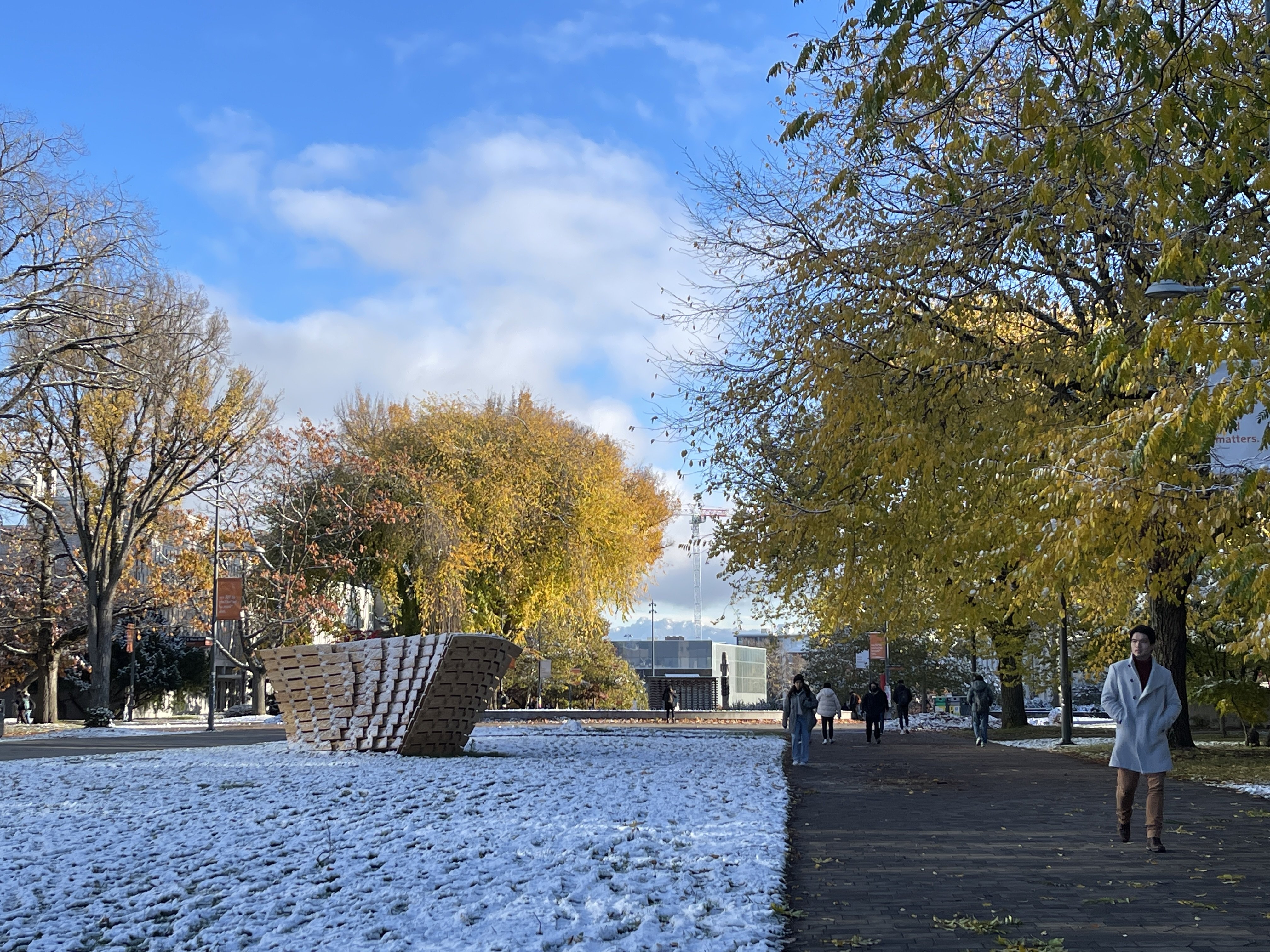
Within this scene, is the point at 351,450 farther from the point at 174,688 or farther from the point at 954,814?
the point at 954,814

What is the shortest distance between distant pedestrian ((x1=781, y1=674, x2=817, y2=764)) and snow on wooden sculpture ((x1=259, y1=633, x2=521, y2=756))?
4.84 metres

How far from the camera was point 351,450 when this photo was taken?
40500 mm

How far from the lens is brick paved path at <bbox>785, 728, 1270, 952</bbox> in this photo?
623 cm

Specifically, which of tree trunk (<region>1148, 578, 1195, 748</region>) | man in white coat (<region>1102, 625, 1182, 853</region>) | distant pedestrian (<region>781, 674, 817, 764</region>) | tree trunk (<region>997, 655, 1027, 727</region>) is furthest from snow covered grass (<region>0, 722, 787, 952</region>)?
tree trunk (<region>997, 655, 1027, 727</region>)

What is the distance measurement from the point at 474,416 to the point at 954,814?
32.1 m

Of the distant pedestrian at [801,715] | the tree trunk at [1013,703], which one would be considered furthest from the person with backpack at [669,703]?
the distant pedestrian at [801,715]

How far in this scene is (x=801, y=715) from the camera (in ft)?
65.3

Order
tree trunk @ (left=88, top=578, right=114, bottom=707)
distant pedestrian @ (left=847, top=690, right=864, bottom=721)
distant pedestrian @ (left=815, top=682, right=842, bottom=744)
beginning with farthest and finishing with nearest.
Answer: distant pedestrian @ (left=847, top=690, right=864, bottom=721) < tree trunk @ (left=88, top=578, right=114, bottom=707) < distant pedestrian @ (left=815, top=682, right=842, bottom=744)

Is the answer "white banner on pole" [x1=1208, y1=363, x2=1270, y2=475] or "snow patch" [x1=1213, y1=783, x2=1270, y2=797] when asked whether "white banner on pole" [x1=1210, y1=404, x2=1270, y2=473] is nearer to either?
"white banner on pole" [x1=1208, y1=363, x2=1270, y2=475]

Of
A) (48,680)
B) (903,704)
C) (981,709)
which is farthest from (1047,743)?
(48,680)

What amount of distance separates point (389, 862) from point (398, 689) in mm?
10463

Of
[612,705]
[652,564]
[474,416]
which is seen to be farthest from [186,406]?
[612,705]

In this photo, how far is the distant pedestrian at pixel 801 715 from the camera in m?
19.9

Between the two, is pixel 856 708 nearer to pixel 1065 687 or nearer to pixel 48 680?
pixel 1065 687
